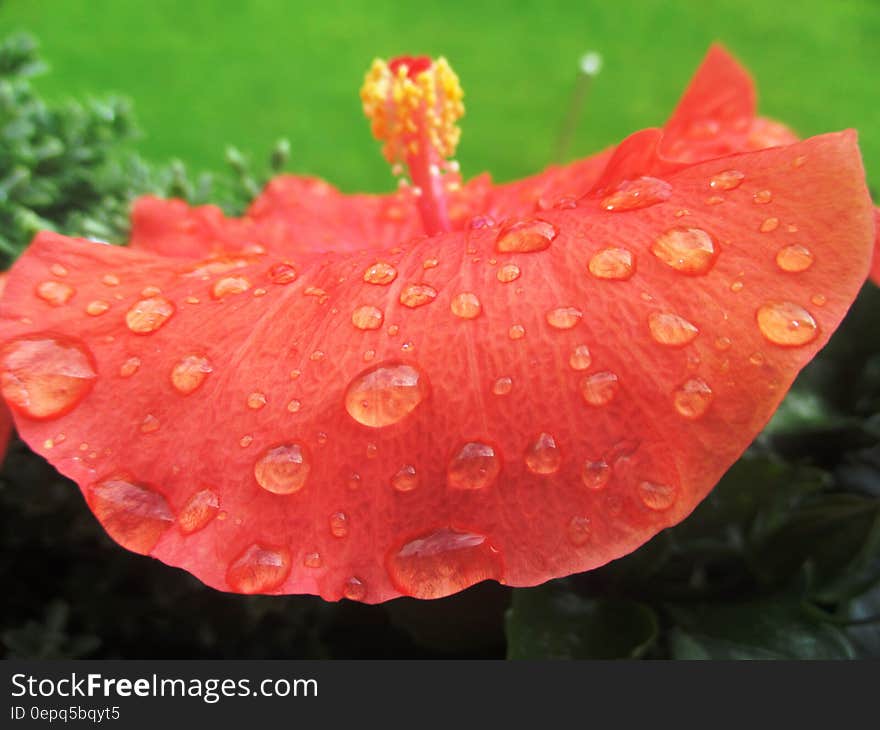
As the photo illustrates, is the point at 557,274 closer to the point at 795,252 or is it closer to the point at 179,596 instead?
the point at 795,252

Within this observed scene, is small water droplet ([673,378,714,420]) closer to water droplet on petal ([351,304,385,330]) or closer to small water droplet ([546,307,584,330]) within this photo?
small water droplet ([546,307,584,330])

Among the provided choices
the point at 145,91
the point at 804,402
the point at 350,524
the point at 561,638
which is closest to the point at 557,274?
the point at 350,524

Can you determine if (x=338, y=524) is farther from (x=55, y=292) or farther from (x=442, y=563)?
(x=55, y=292)

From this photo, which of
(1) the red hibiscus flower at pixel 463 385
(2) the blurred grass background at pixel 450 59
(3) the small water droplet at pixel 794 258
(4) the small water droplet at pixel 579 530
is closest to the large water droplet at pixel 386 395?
(1) the red hibiscus flower at pixel 463 385

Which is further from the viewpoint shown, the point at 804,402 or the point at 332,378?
the point at 804,402

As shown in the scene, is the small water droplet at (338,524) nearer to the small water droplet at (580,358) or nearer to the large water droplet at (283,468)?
the large water droplet at (283,468)

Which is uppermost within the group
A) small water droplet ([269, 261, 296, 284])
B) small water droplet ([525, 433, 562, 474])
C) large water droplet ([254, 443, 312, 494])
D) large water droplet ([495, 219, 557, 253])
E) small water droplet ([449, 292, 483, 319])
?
small water droplet ([269, 261, 296, 284])

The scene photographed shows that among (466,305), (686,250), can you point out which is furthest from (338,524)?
(686,250)

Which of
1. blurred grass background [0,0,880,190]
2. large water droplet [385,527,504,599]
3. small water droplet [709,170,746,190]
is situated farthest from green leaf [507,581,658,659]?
blurred grass background [0,0,880,190]
